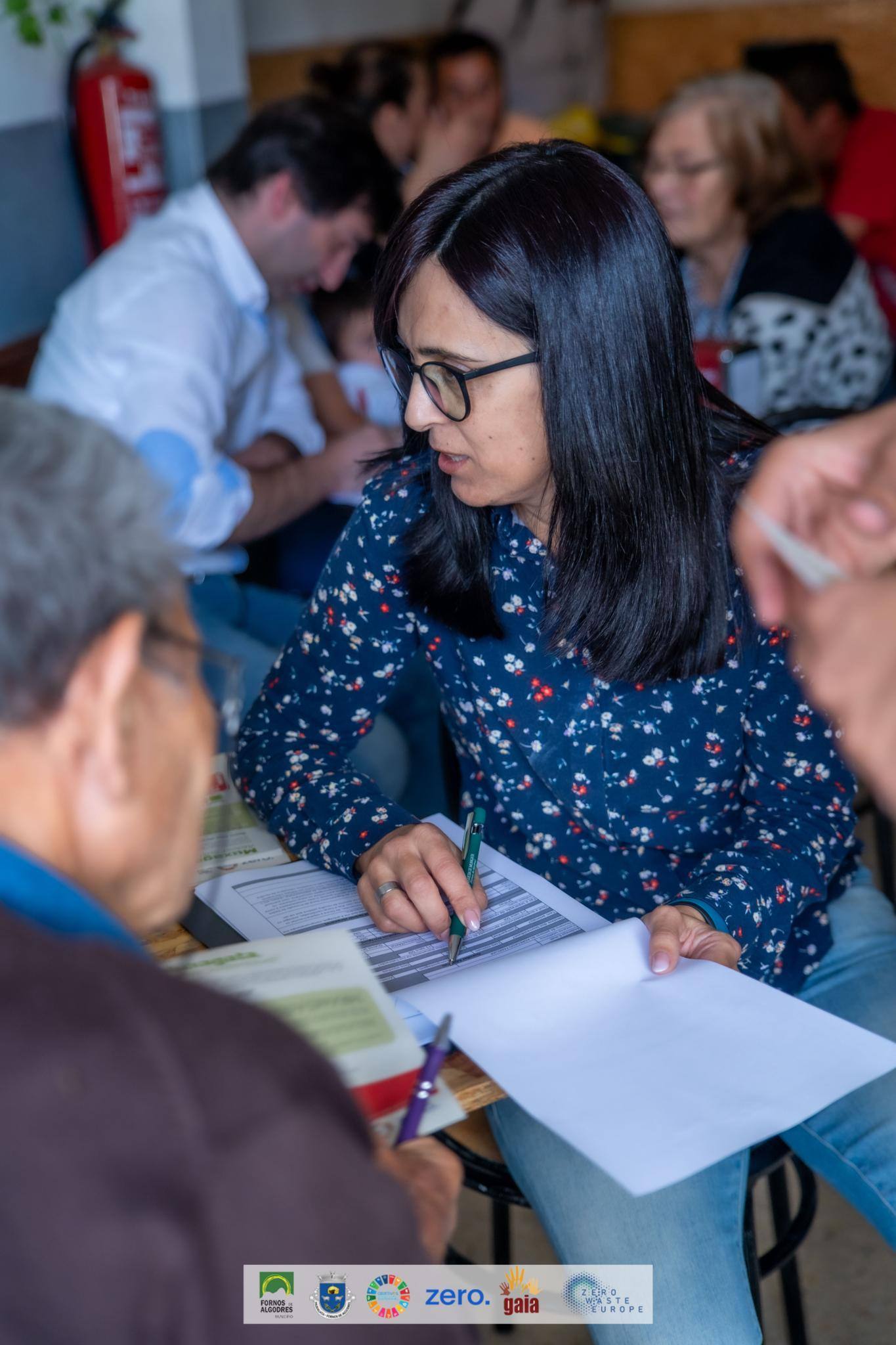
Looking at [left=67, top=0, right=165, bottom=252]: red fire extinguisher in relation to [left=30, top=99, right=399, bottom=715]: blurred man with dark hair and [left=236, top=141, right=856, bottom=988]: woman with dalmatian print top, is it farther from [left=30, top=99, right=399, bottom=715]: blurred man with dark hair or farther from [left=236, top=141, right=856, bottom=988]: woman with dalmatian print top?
[left=236, top=141, right=856, bottom=988]: woman with dalmatian print top

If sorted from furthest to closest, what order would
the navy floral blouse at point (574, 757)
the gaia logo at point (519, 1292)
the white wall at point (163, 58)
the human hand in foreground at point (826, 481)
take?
the white wall at point (163, 58), the gaia logo at point (519, 1292), the navy floral blouse at point (574, 757), the human hand in foreground at point (826, 481)

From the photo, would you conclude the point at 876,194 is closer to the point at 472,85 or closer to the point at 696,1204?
the point at 472,85

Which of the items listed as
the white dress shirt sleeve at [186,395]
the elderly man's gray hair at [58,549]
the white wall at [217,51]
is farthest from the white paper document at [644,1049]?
the white wall at [217,51]

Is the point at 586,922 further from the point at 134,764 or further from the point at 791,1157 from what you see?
the point at 134,764

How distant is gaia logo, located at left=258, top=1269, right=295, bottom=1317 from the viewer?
0.63m

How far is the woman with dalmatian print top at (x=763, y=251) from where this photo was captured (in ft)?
10.0

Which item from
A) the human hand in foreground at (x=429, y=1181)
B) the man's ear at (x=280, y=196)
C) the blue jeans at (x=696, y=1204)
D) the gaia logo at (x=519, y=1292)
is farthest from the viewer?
the man's ear at (x=280, y=196)

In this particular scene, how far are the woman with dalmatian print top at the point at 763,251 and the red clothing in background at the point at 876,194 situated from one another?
808 millimetres

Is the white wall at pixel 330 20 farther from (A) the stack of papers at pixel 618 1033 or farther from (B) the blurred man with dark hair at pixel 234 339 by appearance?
(A) the stack of papers at pixel 618 1033

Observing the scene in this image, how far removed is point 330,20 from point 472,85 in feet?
2.30

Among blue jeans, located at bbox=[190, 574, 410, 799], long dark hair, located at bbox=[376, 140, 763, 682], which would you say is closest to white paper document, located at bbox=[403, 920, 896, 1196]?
long dark hair, located at bbox=[376, 140, 763, 682]

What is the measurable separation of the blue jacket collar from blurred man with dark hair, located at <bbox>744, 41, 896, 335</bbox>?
380 cm

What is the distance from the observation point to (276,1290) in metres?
0.66

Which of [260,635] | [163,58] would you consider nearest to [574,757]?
[260,635]
